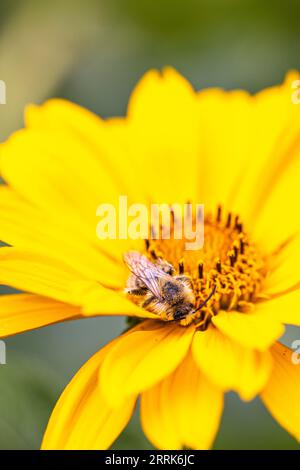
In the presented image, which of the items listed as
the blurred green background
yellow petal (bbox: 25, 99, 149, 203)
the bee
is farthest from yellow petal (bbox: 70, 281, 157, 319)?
the blurred green background

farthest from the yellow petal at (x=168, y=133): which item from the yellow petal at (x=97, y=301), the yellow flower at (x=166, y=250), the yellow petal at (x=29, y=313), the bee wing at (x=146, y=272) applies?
the yellow petal at (x=97, y=301)

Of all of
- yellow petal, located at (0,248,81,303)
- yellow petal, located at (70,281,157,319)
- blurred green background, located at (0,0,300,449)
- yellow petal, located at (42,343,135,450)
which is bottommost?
yellow petal, located at (42,343,135,450)

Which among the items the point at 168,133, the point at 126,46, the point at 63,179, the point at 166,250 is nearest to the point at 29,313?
the point at 166,250

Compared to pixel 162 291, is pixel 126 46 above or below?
above

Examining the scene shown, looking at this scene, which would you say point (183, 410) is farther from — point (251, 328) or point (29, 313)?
point (29, 313)

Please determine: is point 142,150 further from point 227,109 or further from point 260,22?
point 260,22

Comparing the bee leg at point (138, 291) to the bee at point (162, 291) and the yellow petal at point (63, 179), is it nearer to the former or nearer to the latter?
the bee at point (162, 291)

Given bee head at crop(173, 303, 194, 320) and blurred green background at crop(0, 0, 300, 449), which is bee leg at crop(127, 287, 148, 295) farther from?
blurred green background at crop(0, 0, 300, 449)
